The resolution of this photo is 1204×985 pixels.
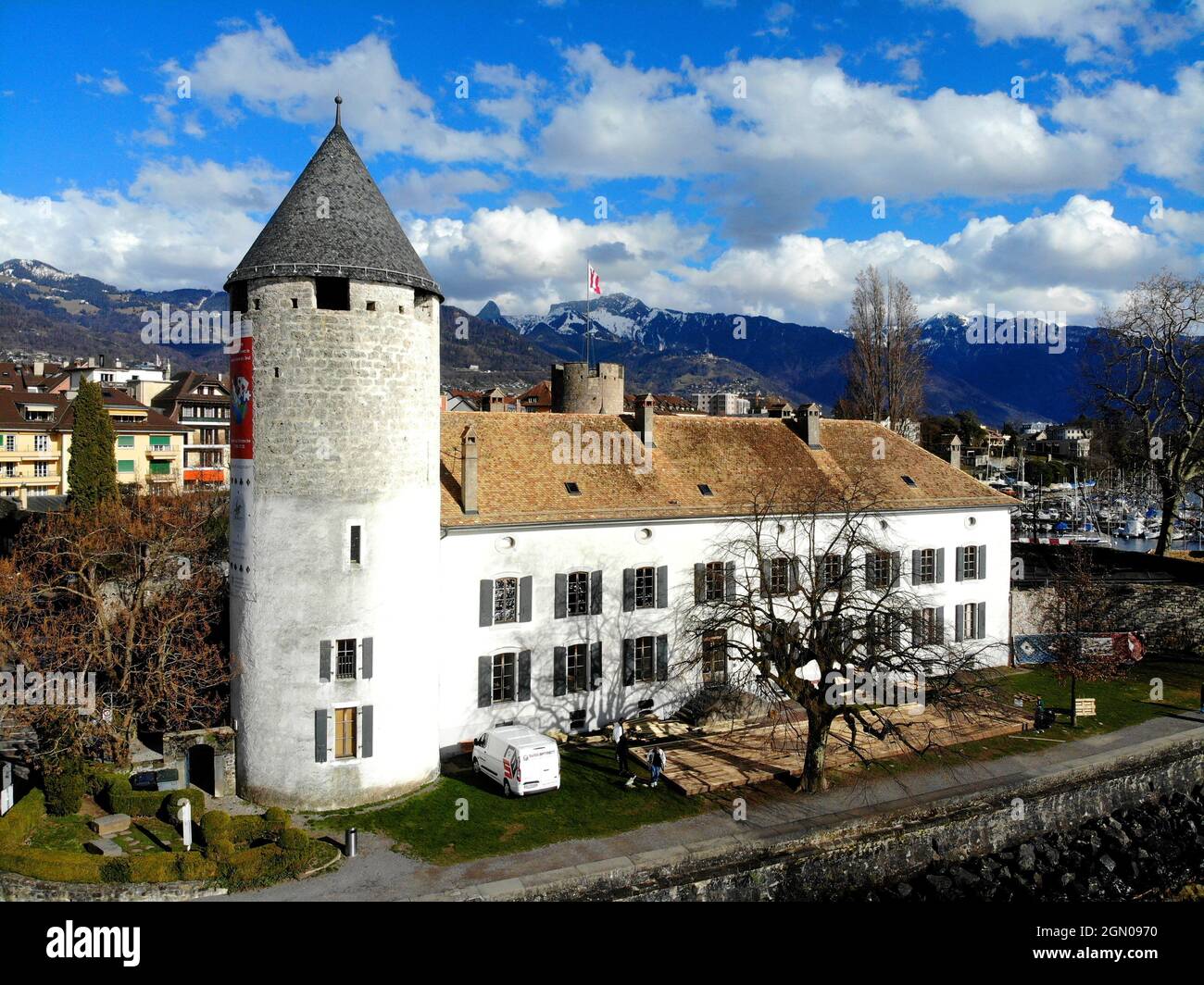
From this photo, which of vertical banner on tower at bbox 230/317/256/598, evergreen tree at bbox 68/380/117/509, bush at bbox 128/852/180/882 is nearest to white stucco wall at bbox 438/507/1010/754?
vertical banner on tower at bbox 230/317/256/598

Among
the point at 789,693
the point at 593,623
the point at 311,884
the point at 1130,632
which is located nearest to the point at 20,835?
the point at 311,884

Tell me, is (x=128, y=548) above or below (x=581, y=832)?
above

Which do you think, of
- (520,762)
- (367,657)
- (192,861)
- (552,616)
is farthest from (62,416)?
(520,762)

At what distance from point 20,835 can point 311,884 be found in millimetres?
8070

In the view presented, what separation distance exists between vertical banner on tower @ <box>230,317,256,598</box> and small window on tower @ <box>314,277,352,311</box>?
2273 mm

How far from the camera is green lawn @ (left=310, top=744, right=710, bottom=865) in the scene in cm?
2294

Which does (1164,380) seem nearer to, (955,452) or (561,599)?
(955,452)

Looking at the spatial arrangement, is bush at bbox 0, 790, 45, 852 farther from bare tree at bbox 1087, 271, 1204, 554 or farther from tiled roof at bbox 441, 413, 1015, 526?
bare tree at bbox 1087, 271, 1204, 554

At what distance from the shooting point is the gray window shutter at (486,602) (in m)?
29.8

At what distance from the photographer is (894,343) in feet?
200

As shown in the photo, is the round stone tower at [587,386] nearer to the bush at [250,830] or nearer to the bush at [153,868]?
the bush at [250,830]

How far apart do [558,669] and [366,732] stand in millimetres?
7902
